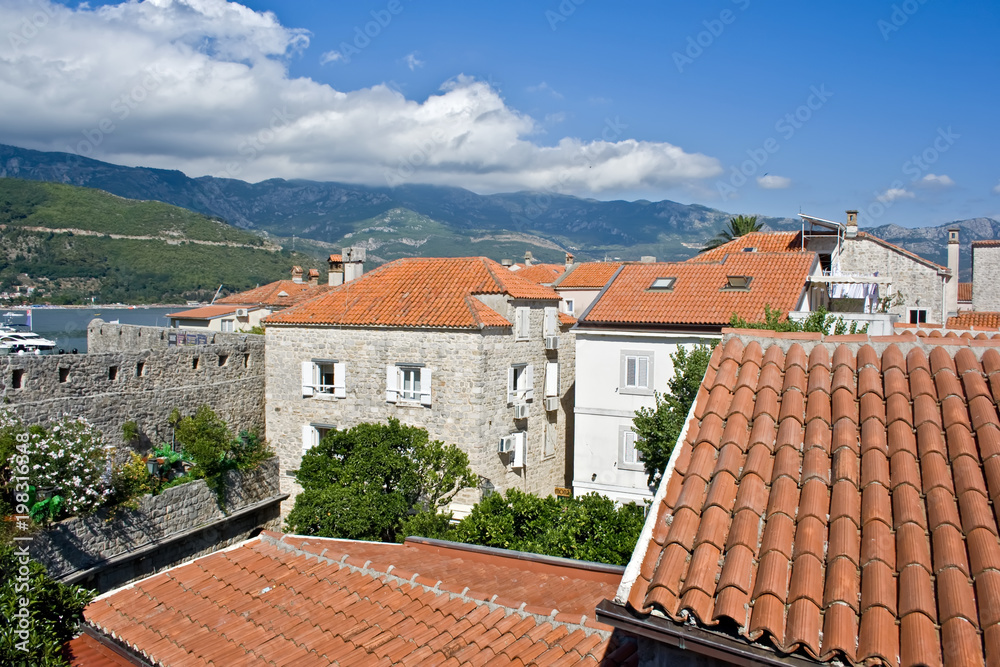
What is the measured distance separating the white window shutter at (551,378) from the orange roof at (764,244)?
29.7 feet

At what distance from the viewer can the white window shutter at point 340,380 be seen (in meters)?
25.6

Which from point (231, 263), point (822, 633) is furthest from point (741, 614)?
point (231, 263)

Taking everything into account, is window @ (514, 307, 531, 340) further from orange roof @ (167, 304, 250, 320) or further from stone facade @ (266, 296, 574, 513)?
orange roof @ (167, 304, 250, 320)

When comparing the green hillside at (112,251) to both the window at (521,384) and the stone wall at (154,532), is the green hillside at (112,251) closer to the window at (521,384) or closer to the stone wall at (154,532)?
the stone wall at (154,532)

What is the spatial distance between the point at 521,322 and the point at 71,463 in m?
13.8

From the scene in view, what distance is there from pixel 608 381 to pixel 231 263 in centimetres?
7269

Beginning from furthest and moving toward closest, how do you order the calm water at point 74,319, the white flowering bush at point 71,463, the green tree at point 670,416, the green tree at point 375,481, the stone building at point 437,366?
the calm water at point 74,319 < the stone building at point 437,366 < the green tree at point 670,416 < the green tree at point 375,481 < the white flowering bush at point 71,463

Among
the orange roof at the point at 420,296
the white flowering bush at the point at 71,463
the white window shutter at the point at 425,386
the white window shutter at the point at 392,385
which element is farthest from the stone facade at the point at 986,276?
the white flowering bush at the point at 71,463

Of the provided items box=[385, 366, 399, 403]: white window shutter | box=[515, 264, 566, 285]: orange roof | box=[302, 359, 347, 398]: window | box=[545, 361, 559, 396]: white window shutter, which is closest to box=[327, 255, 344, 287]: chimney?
box=[302, 359, 347, 398]: window

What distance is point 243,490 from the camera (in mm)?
23875

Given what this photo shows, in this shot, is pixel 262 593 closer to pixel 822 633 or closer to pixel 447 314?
pixel 822 633

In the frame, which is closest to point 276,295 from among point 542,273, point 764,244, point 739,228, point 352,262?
point 352,262

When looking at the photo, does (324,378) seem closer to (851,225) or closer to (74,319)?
(851,225)

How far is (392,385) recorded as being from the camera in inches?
971
